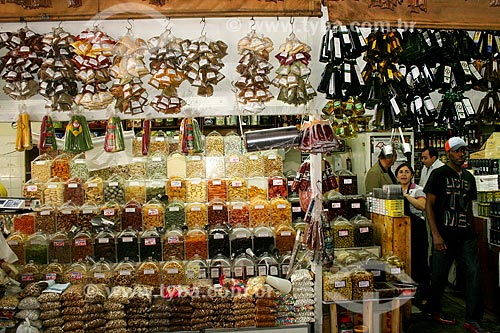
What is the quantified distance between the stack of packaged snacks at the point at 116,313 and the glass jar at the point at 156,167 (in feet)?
5.20

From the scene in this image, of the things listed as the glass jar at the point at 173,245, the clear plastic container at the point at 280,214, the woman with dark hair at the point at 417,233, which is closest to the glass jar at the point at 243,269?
the glass jar at the point at 173,245

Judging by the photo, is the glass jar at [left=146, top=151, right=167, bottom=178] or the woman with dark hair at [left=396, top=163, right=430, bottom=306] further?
the woman with dark hair at [left=396, top=163, right=430, bottom=306]

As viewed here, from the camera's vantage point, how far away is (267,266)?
12.1 feet

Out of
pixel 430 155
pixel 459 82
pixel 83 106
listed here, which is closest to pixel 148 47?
pixel 83 106

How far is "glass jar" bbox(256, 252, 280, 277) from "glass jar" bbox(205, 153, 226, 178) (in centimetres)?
112

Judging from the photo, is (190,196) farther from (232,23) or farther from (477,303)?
(477,303)

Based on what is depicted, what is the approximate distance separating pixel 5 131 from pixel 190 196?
167 inches

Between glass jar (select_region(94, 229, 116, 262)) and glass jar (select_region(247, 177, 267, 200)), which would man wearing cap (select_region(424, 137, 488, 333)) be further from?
glass jar (select_region(94, 229, 116, 262))

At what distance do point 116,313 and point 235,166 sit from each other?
182 cm

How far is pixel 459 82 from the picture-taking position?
3678 millimetres

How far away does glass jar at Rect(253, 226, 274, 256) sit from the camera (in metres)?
3.92

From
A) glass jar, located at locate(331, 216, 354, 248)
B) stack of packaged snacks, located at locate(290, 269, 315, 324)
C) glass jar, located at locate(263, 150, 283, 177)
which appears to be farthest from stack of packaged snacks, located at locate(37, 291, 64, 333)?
glass jar, located at locate(331, 216, 354, 248)

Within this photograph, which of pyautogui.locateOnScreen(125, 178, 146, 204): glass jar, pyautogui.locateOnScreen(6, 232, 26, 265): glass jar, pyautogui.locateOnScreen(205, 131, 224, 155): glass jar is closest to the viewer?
pyautogui.locateOnScreen(6, 232, 26, 265): glass jar

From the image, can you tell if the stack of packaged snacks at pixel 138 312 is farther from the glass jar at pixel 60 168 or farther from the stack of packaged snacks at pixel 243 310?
the glass jar at pixel 60 168
